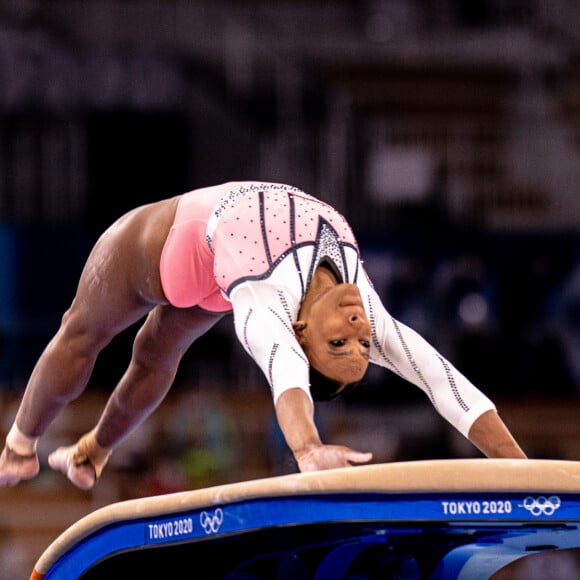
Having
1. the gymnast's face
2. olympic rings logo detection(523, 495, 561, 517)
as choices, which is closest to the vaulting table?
olympic rings logo detection(523, 495, 561, 517)

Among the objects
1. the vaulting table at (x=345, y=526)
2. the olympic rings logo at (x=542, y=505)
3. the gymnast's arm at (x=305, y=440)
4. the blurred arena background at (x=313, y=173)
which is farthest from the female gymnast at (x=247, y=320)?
the blurred arena background at (x=313, y=173)

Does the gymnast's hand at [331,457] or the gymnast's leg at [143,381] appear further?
the gymnast's leg at [143,381]

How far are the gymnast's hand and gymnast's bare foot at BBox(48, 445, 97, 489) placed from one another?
65.2 inches

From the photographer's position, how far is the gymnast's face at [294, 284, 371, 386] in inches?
109

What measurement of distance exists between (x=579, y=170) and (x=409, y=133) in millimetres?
1787

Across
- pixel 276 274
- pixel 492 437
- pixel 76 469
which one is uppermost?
pixel 276 274

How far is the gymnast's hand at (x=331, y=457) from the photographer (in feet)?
7.74

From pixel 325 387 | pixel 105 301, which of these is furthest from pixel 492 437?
pixel 105 301

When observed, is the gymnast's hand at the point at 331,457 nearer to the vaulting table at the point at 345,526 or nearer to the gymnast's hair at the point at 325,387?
the vaulting table at the point at 345,526

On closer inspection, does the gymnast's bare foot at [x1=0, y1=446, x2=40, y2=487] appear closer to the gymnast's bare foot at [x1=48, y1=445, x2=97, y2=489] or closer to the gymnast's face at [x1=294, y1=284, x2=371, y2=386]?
the gymnast's bare foot at [x1=48, y1=445, x2=97, y2=489]

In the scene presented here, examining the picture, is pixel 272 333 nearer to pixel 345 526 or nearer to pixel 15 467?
pixel 345 526

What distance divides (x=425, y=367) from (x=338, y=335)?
43cm

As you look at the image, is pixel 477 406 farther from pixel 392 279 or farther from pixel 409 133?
pixel 409 133

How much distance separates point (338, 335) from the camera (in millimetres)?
2764
